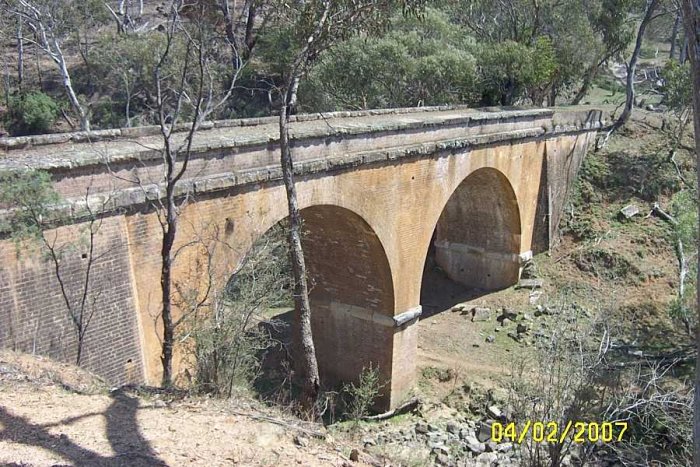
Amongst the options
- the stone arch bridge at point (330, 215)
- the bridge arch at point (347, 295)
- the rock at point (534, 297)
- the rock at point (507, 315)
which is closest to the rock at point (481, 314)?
the rock at point (507, 315)

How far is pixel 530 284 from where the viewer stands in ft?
58.8

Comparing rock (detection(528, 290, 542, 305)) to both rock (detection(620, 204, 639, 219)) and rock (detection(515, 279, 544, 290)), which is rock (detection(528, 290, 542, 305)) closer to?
rock (detection(515, 279, 544, 290))

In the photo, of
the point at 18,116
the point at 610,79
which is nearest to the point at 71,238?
the point at 18,116

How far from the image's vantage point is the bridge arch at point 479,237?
17.6 meters

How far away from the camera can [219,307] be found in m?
8.20

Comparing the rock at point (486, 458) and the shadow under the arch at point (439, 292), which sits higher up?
the shadow under the arch at point (439, 292)

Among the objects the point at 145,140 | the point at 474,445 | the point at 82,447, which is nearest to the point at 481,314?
the point at 474,445

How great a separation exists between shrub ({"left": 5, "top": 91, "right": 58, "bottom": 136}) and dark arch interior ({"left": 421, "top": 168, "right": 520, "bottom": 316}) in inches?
712

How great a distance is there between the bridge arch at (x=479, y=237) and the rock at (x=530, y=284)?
0.85 feet

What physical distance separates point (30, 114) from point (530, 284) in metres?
21.7

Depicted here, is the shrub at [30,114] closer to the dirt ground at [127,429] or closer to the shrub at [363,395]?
the shrub at [363,395]

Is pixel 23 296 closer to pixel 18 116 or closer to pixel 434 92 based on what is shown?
pixel 434 92

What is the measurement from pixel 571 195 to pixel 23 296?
659 inches

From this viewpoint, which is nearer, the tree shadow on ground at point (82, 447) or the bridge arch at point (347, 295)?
the tree shadow on ground at point (82, 447)
